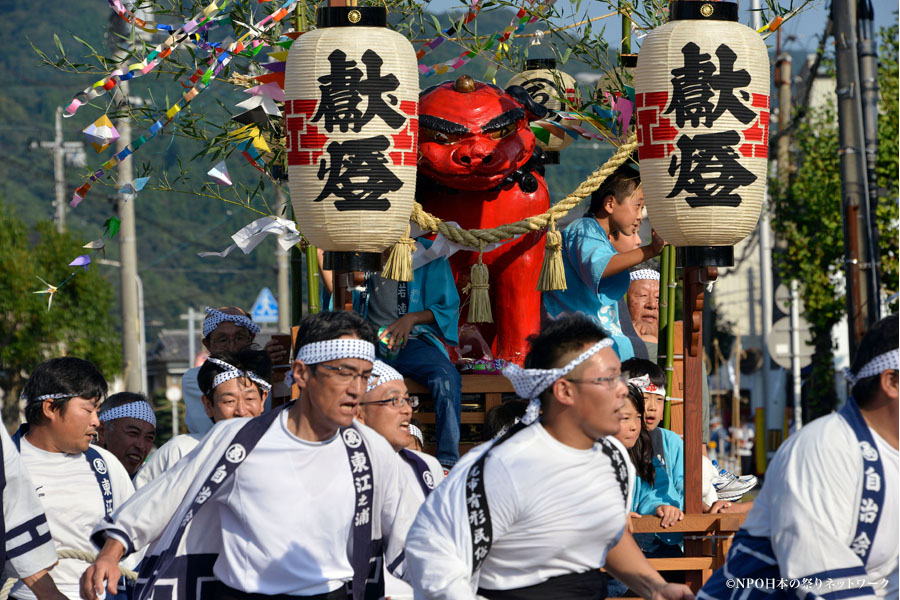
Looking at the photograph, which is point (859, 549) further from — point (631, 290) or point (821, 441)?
point (631, 290)

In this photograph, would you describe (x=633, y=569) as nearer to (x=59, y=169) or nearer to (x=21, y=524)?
(x=21, y=524)

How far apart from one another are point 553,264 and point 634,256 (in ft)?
1.58

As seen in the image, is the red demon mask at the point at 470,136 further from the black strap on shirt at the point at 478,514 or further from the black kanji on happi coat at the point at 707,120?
the black strap on shirt at the point at 478,514

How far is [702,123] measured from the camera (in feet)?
19.0

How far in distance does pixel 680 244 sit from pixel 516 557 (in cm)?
255

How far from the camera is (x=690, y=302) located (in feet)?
19.2

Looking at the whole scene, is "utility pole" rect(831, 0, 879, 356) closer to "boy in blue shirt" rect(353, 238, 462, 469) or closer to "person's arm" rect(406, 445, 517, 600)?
"boy in blue shirt" rect(353, 238, 462, 469)

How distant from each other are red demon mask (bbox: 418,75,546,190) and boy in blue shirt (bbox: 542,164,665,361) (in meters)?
0.49

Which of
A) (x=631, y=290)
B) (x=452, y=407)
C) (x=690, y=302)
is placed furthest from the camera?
A: (x=631, y=290)

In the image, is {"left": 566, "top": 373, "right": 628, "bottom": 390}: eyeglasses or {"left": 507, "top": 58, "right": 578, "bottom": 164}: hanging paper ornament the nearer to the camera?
{"left": 566, "top": 373, "right": 628, "bottom": 390}: eyeglasses

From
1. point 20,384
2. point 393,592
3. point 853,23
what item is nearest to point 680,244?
point 393,592

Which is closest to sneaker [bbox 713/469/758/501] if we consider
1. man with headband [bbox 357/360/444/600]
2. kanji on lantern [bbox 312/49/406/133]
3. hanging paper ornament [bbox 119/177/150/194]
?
man with headband [bbox 357/360/444/600]

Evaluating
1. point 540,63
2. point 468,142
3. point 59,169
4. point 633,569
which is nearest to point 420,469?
point 633,569

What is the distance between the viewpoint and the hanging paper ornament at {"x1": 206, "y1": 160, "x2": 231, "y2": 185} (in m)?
6.87
